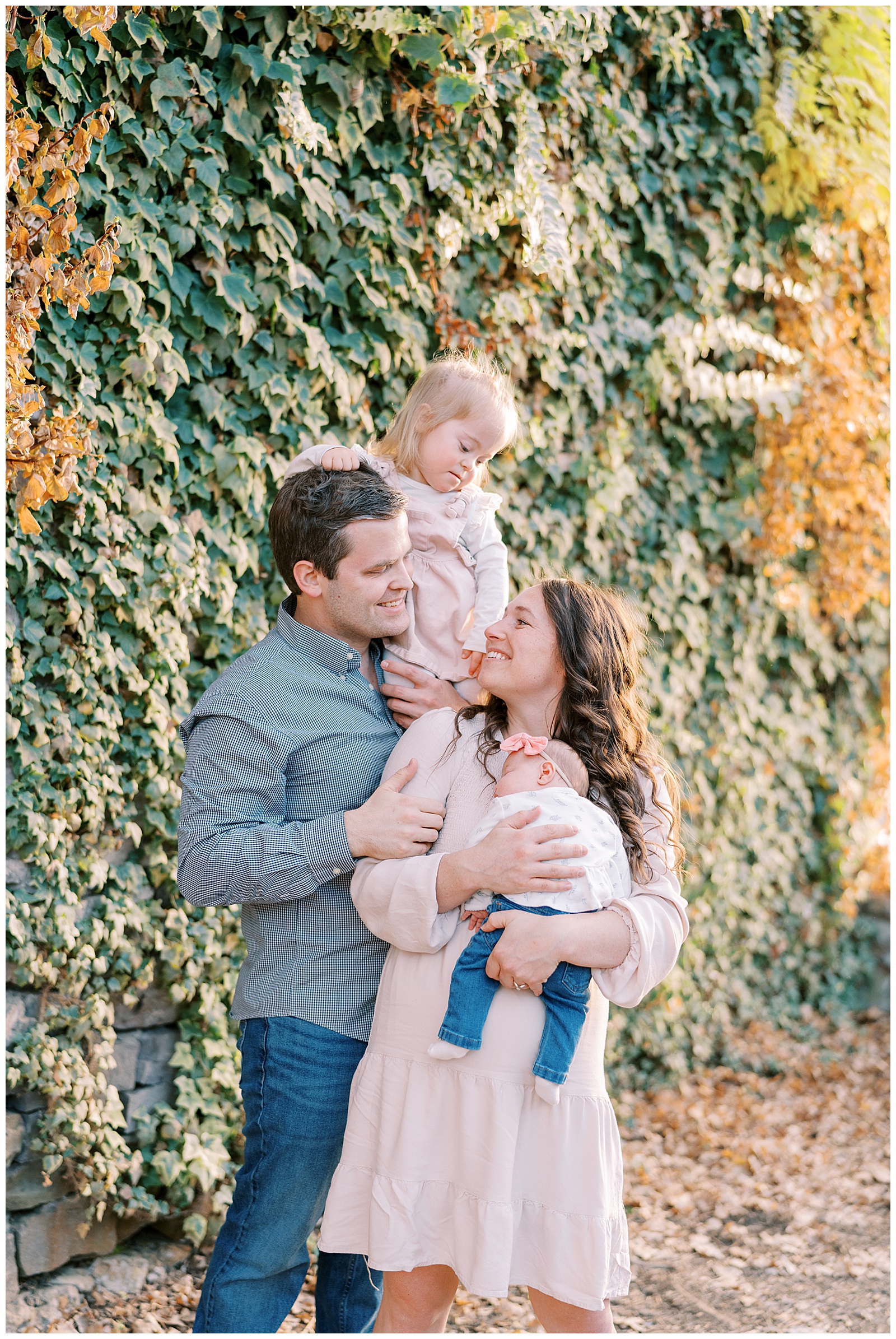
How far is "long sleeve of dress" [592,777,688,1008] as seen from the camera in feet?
6.63

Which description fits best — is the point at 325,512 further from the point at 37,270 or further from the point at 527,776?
the point at 37,270

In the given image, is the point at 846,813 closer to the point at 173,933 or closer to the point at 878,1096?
the point at 878,1096

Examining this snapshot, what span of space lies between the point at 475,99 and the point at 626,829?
2.94 m

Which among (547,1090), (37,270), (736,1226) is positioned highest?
(37,270)

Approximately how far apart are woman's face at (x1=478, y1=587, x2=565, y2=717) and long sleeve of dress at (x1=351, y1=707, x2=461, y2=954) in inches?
5.8

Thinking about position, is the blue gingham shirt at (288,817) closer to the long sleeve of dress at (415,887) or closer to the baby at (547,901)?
the long sleeve of dress at (415,887)

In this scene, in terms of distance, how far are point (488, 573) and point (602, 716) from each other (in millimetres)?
776

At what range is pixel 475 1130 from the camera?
1968mm

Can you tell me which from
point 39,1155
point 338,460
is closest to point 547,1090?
point 338,460

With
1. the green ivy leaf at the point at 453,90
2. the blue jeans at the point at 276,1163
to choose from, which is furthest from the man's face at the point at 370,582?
the green ivy leaf at the point at 453,90

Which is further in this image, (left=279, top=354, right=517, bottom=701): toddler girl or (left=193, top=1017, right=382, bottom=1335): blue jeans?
(left=279, top=354, right=517, bottom=701): toddler girl

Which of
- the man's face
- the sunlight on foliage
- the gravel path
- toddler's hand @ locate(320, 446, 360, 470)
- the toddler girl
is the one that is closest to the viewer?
the man's face

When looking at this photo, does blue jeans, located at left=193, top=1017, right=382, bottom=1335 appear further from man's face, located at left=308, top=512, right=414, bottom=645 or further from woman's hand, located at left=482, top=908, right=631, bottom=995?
man's face, located at left=308, top=512, right=414, bottom=645

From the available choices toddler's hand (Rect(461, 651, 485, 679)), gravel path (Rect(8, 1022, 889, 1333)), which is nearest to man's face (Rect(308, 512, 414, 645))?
toddler's hand (Rect(461, 651, 485, 679))
